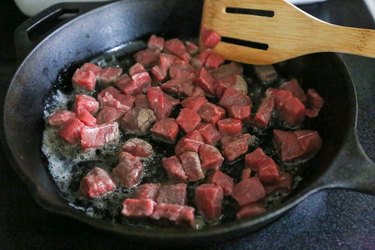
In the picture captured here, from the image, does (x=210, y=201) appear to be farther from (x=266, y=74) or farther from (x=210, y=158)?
(x=266, y=74)

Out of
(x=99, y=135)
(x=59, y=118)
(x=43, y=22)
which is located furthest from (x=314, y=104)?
(x=43, y=22)

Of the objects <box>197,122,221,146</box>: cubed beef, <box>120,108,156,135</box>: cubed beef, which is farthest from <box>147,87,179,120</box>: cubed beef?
<box>197,122,221,146</box>: cubed beef

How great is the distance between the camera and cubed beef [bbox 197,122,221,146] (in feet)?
4.42

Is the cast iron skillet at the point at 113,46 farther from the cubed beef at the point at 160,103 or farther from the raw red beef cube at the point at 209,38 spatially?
the cubed beef at the point at 160,103

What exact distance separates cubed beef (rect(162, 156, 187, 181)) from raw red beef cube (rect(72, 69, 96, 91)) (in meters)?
0.43

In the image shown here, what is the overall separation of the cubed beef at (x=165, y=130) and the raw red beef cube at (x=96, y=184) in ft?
0.71

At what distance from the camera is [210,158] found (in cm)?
127

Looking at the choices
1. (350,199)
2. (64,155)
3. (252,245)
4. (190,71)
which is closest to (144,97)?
(190,71)

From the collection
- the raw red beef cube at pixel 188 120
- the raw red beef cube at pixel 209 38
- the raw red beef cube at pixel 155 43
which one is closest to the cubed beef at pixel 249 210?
the raw red beef cube at pixel 188 120

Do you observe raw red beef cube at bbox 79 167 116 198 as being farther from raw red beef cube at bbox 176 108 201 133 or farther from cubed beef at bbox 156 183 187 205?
raw red beef cube at bbox 176 108 201 133

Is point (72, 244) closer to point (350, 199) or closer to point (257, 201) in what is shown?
point (257, 201)

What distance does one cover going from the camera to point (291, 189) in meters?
1.22

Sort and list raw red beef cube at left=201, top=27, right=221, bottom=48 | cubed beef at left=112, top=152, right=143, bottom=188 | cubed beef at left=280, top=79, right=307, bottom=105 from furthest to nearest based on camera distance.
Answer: raw red beef cube at left=201, top=27, right=221, bottom=48
cubed beef at left=280, top=79, right=307, bottom=105
cubed beef at left=112, top=152, right=143, bottom=188

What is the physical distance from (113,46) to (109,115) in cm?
37
